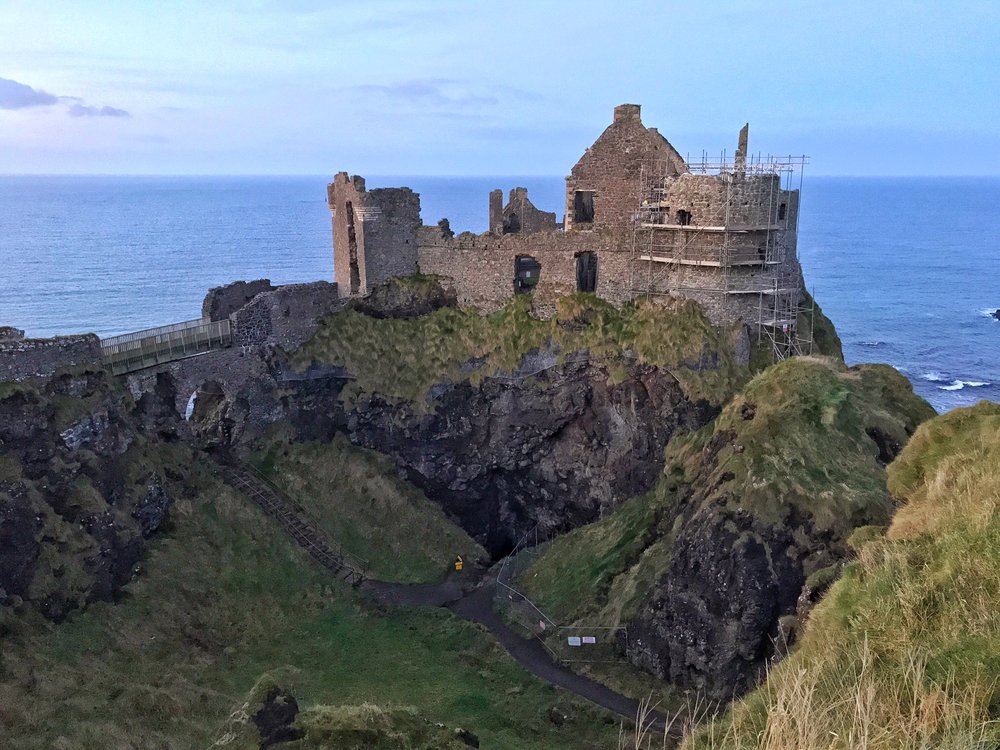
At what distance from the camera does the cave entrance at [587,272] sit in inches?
1334

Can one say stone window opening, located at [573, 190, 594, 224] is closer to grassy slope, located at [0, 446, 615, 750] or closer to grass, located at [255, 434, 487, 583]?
grass, located at [255, 434, 487, 583]

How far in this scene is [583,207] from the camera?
35281 mm

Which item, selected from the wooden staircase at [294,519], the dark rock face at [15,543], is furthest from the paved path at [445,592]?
the dark rock face at [15,543]

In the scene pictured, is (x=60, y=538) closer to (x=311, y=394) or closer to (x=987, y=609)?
(x=311, y=394)

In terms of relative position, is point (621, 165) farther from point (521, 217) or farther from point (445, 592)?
point (445, 592)

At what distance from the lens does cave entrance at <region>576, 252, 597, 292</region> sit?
33.9 metres

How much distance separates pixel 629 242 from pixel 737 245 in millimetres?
4657

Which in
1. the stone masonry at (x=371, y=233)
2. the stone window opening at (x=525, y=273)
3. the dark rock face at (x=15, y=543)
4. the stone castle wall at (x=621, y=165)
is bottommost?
the dark rock face at (x=15, y=543)

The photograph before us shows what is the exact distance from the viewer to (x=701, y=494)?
2502 cm

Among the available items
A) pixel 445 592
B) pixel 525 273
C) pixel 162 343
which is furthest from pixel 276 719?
pixel 525 273

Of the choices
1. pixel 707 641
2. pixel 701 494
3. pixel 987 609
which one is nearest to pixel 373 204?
pixel 701 494

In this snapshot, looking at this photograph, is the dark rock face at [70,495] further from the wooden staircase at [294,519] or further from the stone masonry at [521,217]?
the stone masonry at [521,217]

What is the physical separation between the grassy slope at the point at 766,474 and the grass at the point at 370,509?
4363mm

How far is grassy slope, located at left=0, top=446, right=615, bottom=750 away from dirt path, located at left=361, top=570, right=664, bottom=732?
26.9 inches
